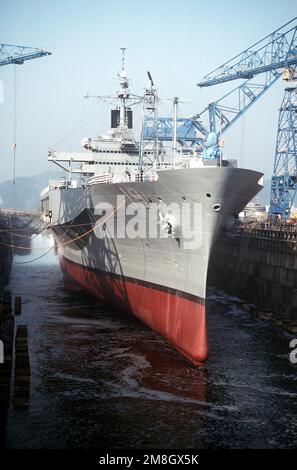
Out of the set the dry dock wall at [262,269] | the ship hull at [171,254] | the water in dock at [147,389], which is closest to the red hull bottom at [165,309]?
the ship hull at [171,254]

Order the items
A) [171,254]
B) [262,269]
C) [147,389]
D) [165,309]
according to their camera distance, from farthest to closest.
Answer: [262,269], [165,309], [171,254], [147,389]

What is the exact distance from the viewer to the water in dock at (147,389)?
12.7 metres

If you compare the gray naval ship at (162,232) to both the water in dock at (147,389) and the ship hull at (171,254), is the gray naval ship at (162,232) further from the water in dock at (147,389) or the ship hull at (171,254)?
the water in dock at (147,389)

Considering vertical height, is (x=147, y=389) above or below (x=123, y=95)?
below

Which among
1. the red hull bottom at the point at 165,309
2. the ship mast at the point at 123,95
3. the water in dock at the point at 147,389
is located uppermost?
the ship mast at the point at 123,95

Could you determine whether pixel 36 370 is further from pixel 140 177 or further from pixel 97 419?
pixel 140 177

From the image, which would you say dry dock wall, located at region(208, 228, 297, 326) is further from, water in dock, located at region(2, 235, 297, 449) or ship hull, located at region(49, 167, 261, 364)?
ship hull, located at region(49, 167, 261, 364)

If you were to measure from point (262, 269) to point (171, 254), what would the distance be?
512 inches

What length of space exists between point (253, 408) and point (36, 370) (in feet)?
22.9

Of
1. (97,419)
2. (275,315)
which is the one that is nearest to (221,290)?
(275,315)

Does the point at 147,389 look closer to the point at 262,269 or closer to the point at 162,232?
the point at 162,232

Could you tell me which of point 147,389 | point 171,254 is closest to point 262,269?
point 171,254

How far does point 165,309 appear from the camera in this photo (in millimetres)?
19281

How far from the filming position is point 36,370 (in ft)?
55.6
